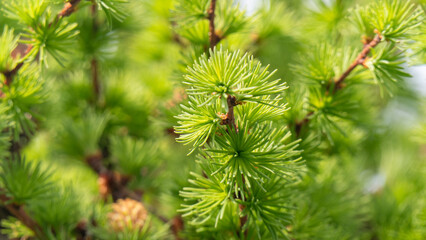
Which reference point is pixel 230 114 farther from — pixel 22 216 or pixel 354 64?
pixel 22 216

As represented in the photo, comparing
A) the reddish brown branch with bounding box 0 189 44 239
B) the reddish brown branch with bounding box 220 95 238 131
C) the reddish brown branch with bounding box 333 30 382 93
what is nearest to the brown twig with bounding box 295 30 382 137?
the reddish brown branch with bounding box 333 30 382 93

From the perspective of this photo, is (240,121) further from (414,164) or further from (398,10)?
(414,164)

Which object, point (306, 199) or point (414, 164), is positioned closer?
point (306, 199)

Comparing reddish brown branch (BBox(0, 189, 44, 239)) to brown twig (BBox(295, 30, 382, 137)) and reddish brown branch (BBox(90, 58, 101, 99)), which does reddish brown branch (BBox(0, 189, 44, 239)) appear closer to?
reddish brown branch (BBox(90, 58, 101, 99))

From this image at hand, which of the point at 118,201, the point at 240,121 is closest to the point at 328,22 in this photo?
the point at 240,121

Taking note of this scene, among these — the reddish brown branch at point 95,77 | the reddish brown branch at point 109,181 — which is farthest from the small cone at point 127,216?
the reddish brown branch at point 95,77

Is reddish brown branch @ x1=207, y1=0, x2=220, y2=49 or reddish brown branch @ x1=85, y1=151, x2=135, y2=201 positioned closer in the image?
reddish brown branch @ x1=207, y1=0, x2=220, y2=49

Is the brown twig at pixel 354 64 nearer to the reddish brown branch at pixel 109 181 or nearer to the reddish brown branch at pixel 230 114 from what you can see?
the reddish brown branch at pixel 230 114

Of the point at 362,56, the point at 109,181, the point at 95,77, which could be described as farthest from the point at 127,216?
the point at 362,56
